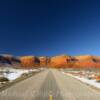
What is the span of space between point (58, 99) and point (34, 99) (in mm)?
1321

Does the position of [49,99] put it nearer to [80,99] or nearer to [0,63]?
[80,99]

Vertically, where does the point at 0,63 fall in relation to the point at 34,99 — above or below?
Answer: above

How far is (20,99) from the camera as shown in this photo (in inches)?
500

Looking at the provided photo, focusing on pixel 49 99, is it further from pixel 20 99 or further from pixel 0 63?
pixel 0 63

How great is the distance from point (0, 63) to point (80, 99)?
191m

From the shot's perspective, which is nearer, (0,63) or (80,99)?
(80,99)

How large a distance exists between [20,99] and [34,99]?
2.58 ft

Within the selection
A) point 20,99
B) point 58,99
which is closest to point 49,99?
point 58,99

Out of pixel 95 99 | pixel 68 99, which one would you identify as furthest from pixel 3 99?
pixel 95 99

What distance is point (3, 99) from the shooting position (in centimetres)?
1262

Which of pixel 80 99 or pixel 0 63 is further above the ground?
pixel 0 63

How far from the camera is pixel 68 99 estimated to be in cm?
1274

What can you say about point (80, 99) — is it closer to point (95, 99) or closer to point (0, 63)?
point (95, 99)

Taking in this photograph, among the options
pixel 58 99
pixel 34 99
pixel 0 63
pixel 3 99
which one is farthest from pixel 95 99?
pixel 0 63
